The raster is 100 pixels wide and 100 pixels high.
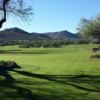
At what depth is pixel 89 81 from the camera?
20312 millimetres

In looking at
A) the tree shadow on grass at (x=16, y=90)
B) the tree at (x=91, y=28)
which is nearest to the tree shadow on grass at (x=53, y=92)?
the tree shadow on grass at (x=16, y=90)

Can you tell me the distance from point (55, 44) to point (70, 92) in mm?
90163

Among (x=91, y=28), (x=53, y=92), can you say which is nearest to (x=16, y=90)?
(x=53, y=92)

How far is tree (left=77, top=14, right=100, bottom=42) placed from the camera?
314 ft

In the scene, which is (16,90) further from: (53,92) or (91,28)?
(91,28)

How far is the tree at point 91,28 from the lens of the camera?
95.8m

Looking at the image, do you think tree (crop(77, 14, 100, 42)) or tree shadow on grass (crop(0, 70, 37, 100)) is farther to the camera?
tree (crop(77, 14, 100, 42))

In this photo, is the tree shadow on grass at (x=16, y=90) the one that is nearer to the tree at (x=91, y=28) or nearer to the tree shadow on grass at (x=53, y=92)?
the tree shadow on grass at (x=53, y=92)

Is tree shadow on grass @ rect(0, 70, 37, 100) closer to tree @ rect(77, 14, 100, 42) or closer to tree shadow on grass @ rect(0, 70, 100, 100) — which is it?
tree shadow on grass @ rect(0, 70, 100, 100)

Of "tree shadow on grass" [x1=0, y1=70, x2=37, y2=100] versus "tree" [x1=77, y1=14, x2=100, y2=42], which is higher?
"tree" [x1=77, y1=14, x2=100, y2=42]

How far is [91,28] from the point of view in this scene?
318 ft

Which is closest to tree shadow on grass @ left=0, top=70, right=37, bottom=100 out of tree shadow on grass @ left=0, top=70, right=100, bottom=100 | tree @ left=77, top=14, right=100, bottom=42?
tree shadow on grass @ left=0, top=70, right=100, bottom=100

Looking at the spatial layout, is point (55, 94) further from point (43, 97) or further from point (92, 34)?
point (92, 34)

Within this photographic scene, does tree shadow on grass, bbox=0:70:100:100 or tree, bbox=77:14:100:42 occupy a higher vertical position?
tree, bbox=77:14:100:42
